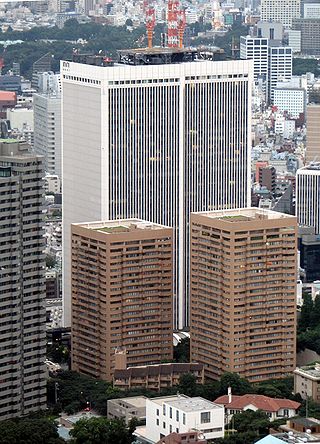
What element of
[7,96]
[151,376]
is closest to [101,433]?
[151,376]

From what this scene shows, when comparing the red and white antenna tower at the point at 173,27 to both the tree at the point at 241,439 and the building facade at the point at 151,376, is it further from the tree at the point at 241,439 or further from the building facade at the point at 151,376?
the tree at the point at 241,439

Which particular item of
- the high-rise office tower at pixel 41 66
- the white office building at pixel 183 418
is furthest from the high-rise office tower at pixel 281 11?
the white office building at pixel 183 418

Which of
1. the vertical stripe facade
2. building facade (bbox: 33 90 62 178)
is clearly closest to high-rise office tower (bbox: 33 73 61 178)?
building facade (bbox: 33 90 62 178)

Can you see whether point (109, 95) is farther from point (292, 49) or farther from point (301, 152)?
point (292, 49)

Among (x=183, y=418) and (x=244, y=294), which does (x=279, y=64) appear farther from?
(x=183, y=418)

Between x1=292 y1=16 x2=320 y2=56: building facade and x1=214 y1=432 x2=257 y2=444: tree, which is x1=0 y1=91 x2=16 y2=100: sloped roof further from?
x1=214 y1=432 x2=257 y2=444: tree
